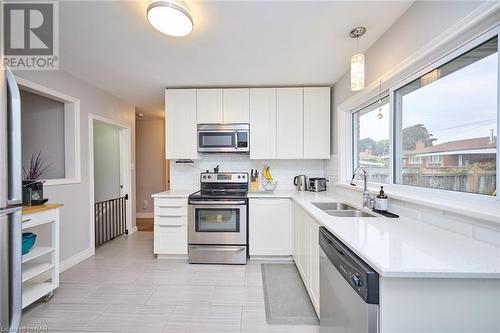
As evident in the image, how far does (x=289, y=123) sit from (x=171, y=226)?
214cm

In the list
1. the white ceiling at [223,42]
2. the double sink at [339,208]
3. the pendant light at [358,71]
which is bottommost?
the double sink at [339,208]

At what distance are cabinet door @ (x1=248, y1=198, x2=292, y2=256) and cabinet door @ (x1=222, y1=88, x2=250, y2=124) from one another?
118 cm

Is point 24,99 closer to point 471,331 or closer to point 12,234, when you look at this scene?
point 12,234

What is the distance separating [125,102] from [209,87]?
178cm

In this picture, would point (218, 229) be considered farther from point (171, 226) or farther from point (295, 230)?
point (295, 230)

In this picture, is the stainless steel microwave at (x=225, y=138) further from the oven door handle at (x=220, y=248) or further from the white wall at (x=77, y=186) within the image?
the white wall at (x=77, y=186)

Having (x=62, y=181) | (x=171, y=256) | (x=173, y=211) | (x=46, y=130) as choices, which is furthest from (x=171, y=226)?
(x=46, y=130)

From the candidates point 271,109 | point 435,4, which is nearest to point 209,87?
point 271,109

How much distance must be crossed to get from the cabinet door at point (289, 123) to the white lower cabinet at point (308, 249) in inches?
34.4

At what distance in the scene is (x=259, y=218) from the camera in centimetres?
284

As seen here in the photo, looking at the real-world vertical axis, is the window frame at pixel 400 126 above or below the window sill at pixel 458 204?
above

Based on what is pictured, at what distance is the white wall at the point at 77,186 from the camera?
253 centimetres

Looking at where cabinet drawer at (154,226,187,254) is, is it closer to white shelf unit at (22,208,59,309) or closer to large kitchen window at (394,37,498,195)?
white shelf unit at (22,208,59,309)

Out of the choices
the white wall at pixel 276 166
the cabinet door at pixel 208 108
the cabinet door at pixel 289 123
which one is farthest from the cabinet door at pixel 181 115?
the cabinet door at pixel 289 123
